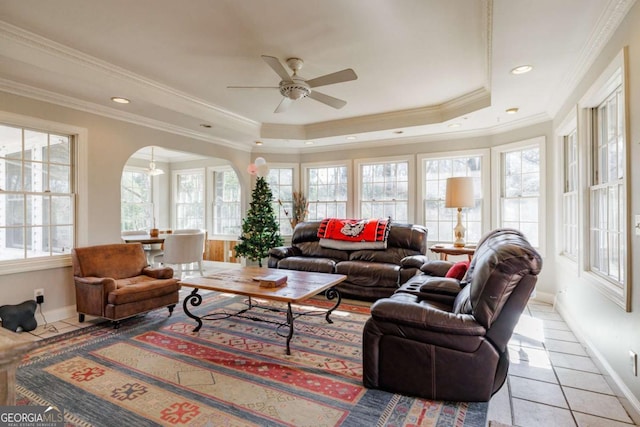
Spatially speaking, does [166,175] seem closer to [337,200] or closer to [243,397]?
[337,200]

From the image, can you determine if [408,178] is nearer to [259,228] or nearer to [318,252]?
[318,252]

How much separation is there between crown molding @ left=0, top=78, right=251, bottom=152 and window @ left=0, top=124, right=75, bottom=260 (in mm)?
360

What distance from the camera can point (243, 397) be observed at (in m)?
2.13

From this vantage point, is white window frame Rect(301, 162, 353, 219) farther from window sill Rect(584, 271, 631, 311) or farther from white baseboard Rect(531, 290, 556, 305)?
window sill Rect(584, 271, 631, 311)

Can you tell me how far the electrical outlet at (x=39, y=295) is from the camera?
3.51 m

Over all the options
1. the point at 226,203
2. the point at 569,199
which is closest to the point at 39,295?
the point at 226,203

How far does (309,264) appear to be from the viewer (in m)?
4.72

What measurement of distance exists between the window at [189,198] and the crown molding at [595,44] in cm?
696

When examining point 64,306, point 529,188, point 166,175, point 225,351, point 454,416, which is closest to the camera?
point 454,416

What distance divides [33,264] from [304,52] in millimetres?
3585

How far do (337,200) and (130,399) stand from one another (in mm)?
4784

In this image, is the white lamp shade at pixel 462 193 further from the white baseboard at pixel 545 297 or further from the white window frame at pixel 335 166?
the white window frame at pixel 335 166

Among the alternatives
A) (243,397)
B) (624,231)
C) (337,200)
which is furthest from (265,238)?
(624,231)

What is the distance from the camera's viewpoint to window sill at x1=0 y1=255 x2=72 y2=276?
3.30 metres
